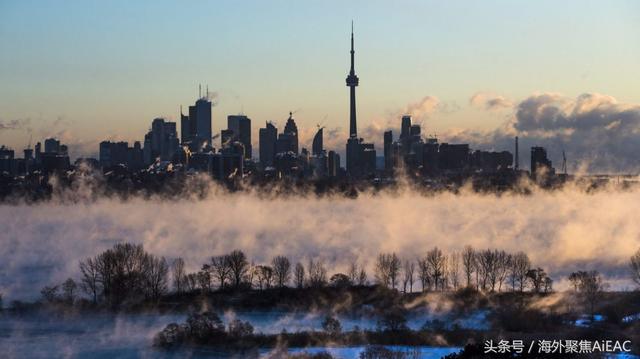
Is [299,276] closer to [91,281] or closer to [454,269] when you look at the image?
[454,269]

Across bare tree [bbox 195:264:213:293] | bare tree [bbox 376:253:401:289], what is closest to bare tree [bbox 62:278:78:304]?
bare tree [bbox 195:264:213:293]

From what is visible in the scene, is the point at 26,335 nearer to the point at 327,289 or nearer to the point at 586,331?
the point at 327,289

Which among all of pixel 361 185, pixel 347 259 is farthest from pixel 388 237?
pixel 361 185

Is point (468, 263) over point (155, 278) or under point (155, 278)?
over

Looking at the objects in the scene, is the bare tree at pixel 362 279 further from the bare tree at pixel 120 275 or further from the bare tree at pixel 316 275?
the bare tree at pixel 120 275

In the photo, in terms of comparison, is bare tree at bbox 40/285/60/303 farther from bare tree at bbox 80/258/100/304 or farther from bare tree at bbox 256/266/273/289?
bare tree at bbox 256/266/273/289

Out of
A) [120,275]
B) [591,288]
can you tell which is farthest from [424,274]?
[120,275]
